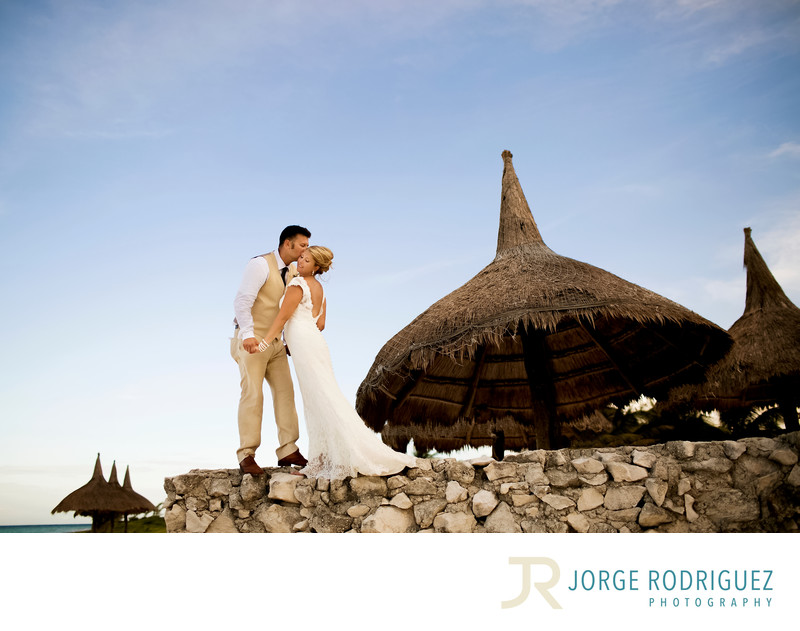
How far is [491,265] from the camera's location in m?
6.53

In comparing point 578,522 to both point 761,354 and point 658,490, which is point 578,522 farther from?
point 761,354

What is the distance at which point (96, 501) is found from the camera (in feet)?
37.4

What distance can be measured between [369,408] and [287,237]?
3.04 m

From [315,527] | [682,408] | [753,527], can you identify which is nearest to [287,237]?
[315,527]

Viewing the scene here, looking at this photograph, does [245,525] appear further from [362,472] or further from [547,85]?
[547,85]

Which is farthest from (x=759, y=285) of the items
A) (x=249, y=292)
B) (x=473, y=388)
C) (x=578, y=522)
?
(x=249, y=292)

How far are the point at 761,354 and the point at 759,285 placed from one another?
169cm

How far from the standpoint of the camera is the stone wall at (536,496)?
12.7ft

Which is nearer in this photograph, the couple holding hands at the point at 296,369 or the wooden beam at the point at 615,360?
the couple holding hands at the point at 296,369

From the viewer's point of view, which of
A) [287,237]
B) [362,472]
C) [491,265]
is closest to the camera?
[362,472]

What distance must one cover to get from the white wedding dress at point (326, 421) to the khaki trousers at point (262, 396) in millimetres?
295

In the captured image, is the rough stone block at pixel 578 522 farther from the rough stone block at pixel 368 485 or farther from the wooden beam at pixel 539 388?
the wooden beam at pixel 539 388
